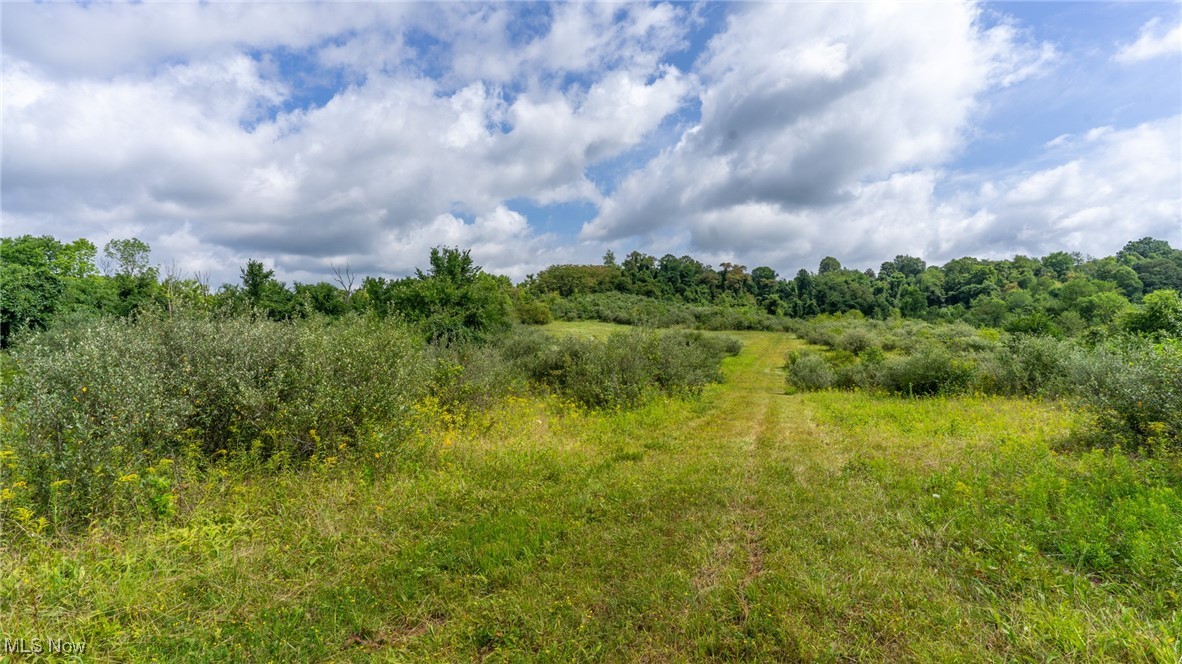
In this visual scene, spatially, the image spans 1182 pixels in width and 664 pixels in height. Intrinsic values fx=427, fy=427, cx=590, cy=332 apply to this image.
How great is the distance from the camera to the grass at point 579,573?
11.8 ft

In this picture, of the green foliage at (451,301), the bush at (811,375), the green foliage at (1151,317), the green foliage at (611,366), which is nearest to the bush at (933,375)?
the bush at (811,375)

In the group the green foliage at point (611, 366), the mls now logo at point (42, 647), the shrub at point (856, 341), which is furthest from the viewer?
the shrub at point (856, 341)

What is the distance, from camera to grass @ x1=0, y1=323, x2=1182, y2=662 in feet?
11.8

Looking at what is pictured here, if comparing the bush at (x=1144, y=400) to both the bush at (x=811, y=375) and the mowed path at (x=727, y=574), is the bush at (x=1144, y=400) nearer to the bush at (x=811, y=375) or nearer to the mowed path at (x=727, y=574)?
the mowed path at (x=727, y=574)

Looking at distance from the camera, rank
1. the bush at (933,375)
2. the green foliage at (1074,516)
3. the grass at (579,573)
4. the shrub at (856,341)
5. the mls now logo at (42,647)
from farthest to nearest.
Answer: the shrub at (856,341) < the bush at (933,375) < the green foliage at (1074,516) < the grass at (579,573) < the mls now logo at (42,647)

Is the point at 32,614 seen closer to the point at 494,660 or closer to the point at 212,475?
the point at 212,475

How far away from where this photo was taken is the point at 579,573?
4.65 metres

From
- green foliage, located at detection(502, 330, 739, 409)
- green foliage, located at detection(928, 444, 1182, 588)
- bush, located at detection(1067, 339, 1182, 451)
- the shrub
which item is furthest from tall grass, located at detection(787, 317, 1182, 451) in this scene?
green foliage, located at detection(502, 330, 739, 409)

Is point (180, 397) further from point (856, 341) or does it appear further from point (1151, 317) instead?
point (856, 341)

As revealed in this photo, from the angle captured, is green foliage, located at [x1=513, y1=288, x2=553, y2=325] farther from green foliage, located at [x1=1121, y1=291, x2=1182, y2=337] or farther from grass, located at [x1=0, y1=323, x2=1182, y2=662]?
green foliage, located at [x1=1121, y1=291, x2=1182, y2=337]

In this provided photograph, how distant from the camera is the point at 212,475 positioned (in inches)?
229

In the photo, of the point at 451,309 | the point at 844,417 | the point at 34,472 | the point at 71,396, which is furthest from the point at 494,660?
the point at 451,309

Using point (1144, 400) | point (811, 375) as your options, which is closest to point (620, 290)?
point (811, 375)

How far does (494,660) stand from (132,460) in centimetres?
510
